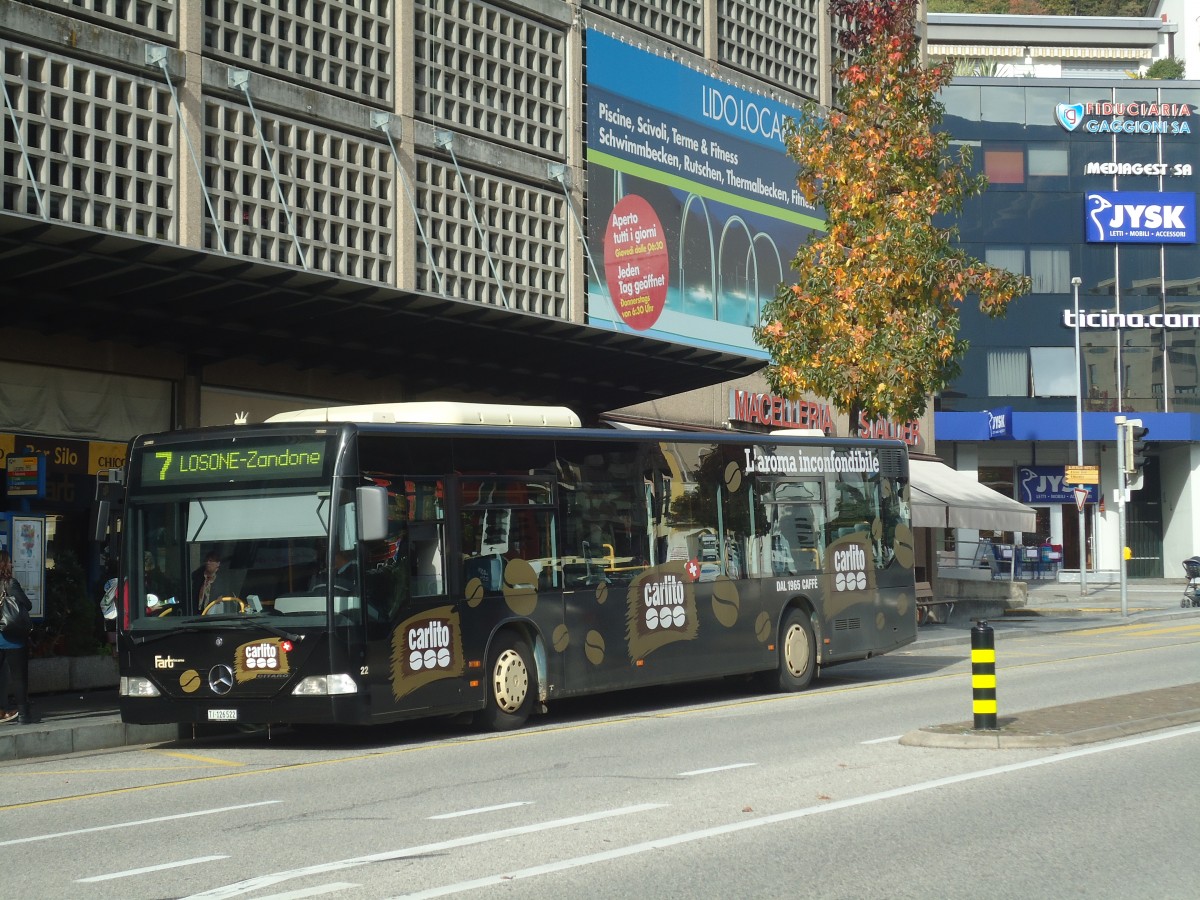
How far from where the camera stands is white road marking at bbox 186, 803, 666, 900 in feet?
24.5

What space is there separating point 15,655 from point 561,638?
5.32 meters

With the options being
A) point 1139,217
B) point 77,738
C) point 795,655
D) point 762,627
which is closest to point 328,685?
point 77,738

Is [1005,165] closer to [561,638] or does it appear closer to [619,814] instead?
[561,638]

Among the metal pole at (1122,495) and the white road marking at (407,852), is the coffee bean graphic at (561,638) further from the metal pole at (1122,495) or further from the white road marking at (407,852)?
the metal pole at (1122,495)

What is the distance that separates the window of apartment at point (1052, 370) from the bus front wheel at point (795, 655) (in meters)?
41.6

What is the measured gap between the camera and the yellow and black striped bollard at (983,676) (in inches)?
484

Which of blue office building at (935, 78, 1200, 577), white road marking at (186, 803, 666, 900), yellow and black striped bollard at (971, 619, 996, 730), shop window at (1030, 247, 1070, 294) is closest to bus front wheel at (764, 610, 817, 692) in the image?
yellow and black striped bollard at (971, 619, 996, 730)

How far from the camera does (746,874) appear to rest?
7.59 metres

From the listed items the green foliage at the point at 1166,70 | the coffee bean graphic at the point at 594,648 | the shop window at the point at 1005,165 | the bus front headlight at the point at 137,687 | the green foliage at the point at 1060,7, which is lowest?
the bus front headlight at the point at 137,687

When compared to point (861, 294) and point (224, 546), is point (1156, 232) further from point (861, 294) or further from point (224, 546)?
point (224, 546)

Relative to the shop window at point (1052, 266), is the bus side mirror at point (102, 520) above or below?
below

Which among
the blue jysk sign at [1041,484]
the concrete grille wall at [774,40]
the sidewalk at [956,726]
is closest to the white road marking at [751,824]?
the sidewalk at [956,726]

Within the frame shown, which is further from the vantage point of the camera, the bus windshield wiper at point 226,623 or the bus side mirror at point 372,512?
the bus windshield wiper at point 226,623

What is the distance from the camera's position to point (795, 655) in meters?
19.6
